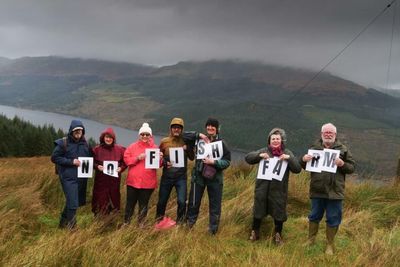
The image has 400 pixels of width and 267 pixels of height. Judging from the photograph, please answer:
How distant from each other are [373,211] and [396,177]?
167cm

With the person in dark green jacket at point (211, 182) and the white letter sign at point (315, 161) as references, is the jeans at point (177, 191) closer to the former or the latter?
the person in dark green jacket at point (211, 182)

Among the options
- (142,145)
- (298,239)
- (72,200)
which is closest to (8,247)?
(72,200)

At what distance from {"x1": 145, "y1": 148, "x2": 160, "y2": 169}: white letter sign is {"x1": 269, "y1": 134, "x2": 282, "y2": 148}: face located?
6.00 ft

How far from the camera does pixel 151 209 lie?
781cm

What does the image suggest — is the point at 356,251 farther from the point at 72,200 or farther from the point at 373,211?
the point at 72,200

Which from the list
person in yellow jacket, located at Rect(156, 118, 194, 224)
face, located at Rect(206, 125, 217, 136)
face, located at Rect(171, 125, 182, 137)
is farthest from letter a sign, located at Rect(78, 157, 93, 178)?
face, located at Rect(206, 125, 217, 136)

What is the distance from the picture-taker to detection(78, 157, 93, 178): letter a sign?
21.5 feet

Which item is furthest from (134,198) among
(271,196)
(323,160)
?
(323,160)

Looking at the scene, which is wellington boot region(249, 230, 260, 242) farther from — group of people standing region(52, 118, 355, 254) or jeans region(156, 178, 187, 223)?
jeans region(156, 178, 187, 223)

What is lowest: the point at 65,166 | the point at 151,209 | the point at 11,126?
the point at 11,126

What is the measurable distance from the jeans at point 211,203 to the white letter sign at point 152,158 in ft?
2.33

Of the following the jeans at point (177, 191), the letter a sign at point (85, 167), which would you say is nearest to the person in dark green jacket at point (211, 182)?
the jeans at point (177, 191)

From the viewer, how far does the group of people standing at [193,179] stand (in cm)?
600

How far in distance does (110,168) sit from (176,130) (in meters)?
1.27
